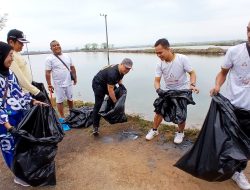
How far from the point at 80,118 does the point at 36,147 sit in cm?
229

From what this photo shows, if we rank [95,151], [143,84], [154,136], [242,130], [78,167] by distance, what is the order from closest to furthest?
[242,130] → [78,167] → [95,151] → [154,136] → [143,84]

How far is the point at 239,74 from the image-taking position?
2674mm

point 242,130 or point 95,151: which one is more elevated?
point 242,130

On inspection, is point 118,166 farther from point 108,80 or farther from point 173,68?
point 173,68

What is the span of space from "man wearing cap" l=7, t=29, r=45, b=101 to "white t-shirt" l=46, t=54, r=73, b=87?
1417 mm

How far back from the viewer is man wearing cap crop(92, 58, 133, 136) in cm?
377

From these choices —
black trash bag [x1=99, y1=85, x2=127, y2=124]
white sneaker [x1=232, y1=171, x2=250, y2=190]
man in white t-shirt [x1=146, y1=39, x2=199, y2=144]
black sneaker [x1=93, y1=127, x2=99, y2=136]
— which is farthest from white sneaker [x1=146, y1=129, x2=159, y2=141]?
white sneaker [x1=232, y1=171, x2=250, y2=190]

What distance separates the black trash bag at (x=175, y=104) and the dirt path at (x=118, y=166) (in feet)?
1.49

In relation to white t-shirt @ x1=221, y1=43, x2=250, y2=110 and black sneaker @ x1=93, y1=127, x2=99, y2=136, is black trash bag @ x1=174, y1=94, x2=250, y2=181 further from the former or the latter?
black sneaker @ x1=93, y1=127, x2=99, y2=136

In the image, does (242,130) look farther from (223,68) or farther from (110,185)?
(110,185)

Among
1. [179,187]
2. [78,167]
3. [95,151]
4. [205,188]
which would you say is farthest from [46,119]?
[205,188]

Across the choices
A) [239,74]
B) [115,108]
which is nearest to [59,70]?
[115,108]

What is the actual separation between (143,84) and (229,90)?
855 cm

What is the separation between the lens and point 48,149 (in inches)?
109
